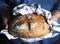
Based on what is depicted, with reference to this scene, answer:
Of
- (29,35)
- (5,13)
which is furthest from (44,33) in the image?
(5,13)

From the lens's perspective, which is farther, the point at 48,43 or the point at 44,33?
the point at 48,43

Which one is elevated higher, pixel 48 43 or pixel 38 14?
pixel 38 14

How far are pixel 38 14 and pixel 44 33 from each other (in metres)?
0.14

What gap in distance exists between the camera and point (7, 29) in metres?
0.90

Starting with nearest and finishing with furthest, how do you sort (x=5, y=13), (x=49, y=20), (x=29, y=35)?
(x=29, y=35) → (x=49, y=20) → (x=5, y=13)

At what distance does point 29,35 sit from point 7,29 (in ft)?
0.43

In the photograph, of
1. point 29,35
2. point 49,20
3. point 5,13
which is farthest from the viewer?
point 5,13

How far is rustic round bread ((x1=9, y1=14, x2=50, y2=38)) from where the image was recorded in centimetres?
84

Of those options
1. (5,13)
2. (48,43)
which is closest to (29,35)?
(48,43)

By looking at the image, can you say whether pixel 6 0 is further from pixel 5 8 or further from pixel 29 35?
pixel 29 35

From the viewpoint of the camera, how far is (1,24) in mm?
1080

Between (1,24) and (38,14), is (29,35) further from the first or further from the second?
(1,24)

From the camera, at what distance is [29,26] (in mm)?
863

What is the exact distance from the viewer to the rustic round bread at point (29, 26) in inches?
33.0
